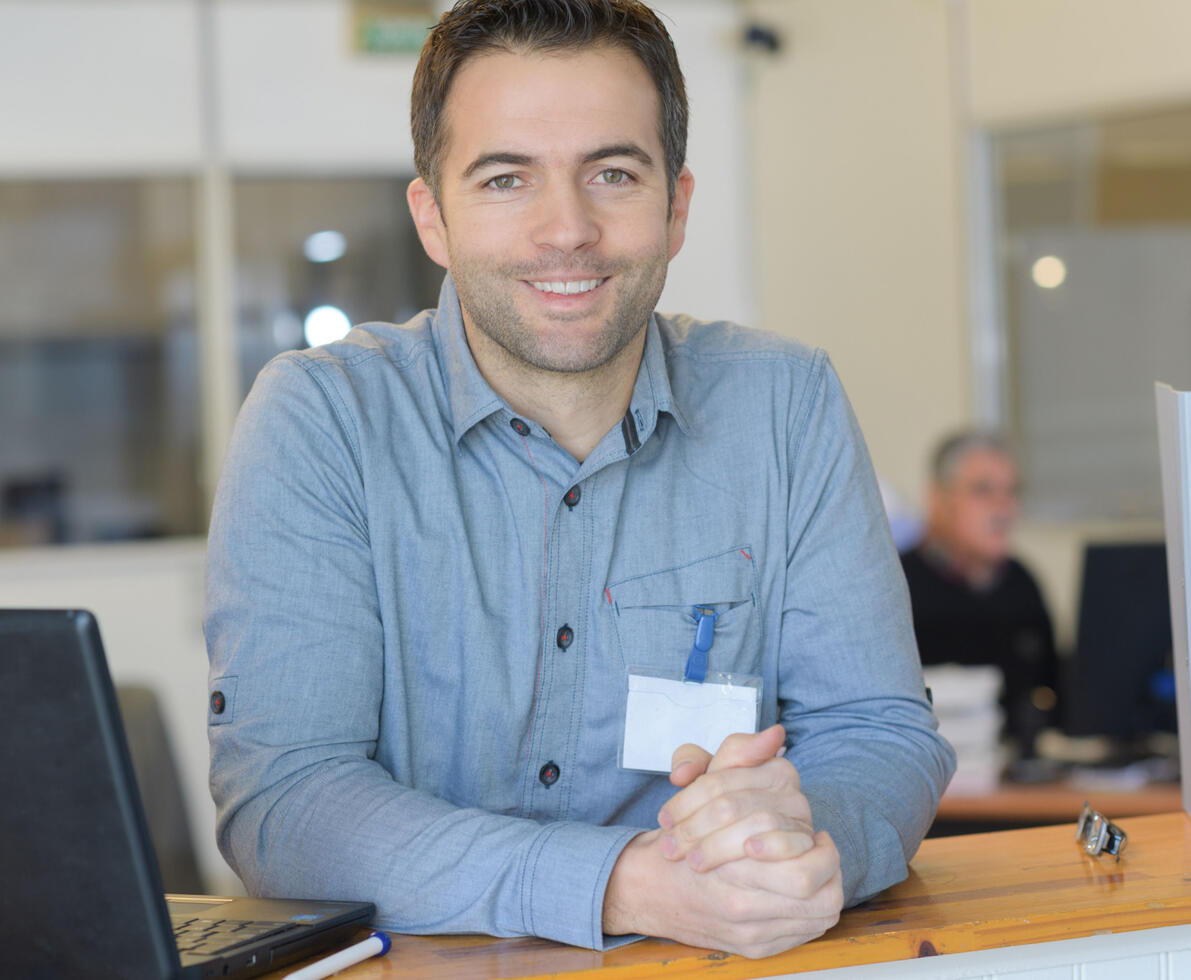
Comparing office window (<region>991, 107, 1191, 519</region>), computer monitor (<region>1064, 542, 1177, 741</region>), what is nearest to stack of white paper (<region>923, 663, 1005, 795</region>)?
computer monitor (<region>1064, 542, 1177, 741</region>)

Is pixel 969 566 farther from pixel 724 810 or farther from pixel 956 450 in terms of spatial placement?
pixel 724 810

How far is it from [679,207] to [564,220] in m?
0.25

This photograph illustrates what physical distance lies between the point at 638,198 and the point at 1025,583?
2754 mm

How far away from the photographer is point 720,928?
42.9 inches

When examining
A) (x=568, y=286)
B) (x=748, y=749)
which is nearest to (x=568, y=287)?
(x=568, y=286)

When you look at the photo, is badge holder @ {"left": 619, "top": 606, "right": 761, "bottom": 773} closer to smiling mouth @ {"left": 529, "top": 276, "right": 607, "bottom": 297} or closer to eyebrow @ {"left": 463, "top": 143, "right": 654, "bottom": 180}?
smiling mouth @ {"left": 529, "top": 276, "right": 607, "bottom": 297}

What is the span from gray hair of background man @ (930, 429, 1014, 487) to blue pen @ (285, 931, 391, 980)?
3.18 meters

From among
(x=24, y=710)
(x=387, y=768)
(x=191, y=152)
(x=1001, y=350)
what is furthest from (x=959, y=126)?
(x=24, y=710)

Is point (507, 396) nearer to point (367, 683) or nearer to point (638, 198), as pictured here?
point (638, 198)

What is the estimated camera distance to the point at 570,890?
1.14 meters

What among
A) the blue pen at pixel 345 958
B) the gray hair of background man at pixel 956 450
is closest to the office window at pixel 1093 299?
the gray hair of background man at pixel 956 450

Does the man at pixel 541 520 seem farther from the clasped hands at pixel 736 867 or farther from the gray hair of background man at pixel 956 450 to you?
the gray hair of background man at pixel 956 450

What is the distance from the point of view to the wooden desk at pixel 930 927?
108 cm

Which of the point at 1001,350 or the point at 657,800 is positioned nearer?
the point at 657,800
